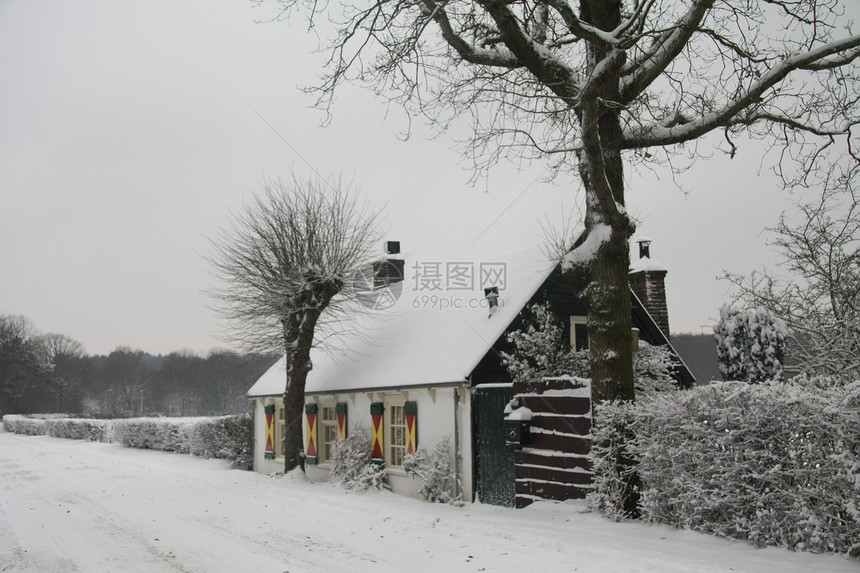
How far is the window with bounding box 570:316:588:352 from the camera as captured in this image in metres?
14.0

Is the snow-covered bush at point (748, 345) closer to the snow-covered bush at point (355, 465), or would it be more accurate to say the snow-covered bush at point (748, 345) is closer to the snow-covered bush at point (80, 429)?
the snow-covered bush at point (355, 465)

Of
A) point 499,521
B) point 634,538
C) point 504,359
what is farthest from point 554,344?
point 634,538

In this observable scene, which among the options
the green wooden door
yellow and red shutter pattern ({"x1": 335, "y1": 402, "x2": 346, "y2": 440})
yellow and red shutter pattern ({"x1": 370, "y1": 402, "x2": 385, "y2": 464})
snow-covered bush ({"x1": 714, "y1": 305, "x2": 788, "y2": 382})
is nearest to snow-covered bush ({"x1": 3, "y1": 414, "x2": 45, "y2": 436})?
yellow and red shutter pattern ({"x1": 335, "y1": 402, "x2": 346, "y2": 440})

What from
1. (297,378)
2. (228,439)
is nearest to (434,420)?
(297,378)

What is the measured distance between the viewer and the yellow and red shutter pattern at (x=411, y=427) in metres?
13.5

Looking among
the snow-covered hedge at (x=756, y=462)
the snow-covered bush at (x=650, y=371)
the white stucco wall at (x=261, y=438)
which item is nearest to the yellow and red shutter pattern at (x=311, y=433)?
the white stucco wall at (x=261, y=438)

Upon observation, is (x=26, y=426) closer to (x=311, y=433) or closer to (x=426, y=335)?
(x=311, y=433)

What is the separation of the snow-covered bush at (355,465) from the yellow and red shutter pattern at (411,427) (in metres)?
1.13

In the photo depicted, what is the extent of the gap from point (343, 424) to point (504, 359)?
5.49 metres

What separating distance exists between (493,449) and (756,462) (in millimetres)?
5634

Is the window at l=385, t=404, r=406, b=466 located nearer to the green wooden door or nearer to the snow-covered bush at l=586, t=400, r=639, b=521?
the green wooden door

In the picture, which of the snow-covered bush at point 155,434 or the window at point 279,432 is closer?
the window at point 279,432

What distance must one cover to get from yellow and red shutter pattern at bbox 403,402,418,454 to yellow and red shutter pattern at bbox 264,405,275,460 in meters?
8.00

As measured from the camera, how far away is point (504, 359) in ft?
40.8
